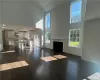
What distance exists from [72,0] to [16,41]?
9.71 metres

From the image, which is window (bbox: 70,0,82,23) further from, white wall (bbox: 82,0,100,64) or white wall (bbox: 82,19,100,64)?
white wall (bbox: 82,19,100,64)

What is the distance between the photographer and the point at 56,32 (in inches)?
342

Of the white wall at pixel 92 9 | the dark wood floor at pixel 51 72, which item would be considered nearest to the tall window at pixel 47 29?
the white wall at pixel 92 9

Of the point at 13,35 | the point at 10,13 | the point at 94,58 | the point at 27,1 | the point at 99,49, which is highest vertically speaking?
the point at 27,1

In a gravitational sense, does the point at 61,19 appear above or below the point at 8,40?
above

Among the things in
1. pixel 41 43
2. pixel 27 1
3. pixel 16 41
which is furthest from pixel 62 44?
pixel 16 41

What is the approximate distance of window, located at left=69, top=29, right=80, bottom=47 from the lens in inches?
253

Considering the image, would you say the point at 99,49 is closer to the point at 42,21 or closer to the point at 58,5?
the point at 58,5

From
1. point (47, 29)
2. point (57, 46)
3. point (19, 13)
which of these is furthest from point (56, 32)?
point (19, 13)

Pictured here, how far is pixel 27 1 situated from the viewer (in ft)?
28.2

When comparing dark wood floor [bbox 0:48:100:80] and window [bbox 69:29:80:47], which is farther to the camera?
window [bbox 69:29:80:47]

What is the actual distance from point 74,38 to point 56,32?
2323 mm

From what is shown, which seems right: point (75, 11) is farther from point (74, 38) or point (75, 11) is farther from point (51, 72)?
point (51, 72)

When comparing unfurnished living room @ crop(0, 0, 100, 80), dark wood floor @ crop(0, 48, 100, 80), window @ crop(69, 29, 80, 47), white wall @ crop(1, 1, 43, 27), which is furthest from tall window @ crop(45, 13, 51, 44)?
dark wood floor @ crop(0, 48, 100, 80)
